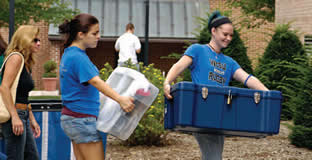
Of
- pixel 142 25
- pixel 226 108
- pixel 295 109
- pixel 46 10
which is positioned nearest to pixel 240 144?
pixel 295 109

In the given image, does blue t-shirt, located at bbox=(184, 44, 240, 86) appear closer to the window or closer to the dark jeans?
the dark jeans

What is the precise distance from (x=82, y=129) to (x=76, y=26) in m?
0.80

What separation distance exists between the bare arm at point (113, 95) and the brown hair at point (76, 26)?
0.43 m

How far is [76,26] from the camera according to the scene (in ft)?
11.6

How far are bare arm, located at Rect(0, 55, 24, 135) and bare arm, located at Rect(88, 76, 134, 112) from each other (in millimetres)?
912

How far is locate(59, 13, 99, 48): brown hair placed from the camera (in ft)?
11.5

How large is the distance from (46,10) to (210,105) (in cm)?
1613

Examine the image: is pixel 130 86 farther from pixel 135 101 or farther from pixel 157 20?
pixel 157 20

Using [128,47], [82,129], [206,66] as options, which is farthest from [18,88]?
[128,47]

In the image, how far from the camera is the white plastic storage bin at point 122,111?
341 cm

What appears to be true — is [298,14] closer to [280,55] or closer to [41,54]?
[280,55]

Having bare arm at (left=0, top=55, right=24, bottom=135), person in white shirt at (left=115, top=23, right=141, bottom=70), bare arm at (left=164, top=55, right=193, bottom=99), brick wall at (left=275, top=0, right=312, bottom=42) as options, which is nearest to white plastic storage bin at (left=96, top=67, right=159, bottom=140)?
bare arm at (left=164, top=55, right=193, bottom=99)

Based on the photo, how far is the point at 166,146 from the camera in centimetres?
791

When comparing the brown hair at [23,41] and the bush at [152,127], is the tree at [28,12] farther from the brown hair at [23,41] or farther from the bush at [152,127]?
the brown hair at [23,41]
